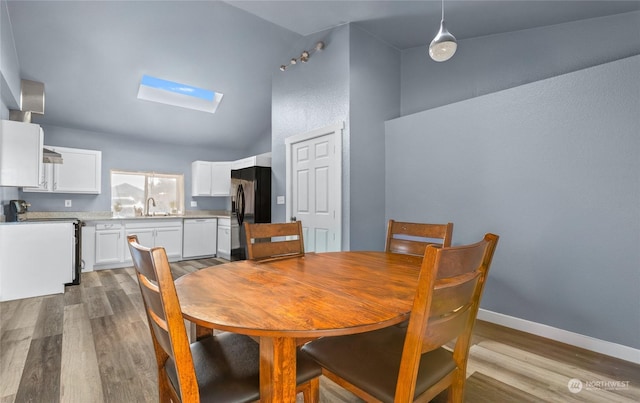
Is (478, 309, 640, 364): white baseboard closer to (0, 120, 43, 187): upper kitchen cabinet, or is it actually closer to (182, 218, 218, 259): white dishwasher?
(182, 218, 218, 259): white dishwasher

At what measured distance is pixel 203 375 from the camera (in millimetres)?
1005

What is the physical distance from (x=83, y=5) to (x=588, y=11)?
16.3 feet

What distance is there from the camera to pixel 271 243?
1.87 metres

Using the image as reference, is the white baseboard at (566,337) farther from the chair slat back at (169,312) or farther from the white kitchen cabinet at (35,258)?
the white kitchen cabinet at (35,258)

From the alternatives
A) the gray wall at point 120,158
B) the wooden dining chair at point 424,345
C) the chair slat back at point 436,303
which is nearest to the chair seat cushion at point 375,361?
the wooden dining chair at point 424,345

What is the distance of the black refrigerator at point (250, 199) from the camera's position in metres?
4.41

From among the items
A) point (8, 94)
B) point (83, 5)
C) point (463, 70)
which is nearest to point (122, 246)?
point (8, 94)

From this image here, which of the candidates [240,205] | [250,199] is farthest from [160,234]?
[250,199]

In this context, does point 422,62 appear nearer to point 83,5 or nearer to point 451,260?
point 451,260

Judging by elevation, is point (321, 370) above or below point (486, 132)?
below

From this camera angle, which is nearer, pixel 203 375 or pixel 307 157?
pixel 203 375

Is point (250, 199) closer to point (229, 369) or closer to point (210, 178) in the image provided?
point (210, 178)

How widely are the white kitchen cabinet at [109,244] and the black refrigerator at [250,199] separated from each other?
1.89 meters

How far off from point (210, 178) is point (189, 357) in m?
5.65
